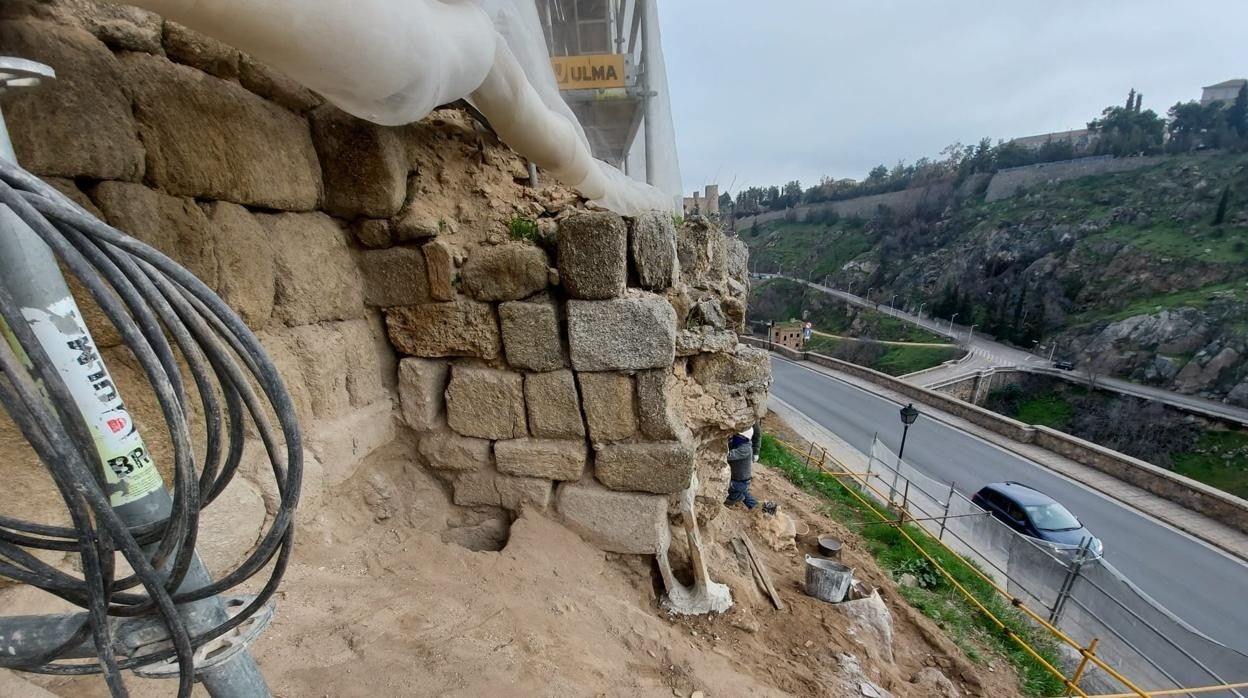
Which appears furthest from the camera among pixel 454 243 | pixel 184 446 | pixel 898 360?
pixel 898 360

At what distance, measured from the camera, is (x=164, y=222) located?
5.33ft

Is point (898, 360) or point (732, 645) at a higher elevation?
point (732, 645)

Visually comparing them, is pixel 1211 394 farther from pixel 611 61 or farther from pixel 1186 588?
pixel 611 61

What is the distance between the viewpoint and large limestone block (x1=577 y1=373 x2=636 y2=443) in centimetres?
258

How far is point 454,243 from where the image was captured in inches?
101

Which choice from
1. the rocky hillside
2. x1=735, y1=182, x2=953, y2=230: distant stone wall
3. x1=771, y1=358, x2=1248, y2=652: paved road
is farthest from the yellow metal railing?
x1=735, y1=182, x2=953, y2=230: distant stone wall

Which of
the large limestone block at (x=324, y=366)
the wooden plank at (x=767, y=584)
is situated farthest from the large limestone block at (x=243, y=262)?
the wooden plank at (x=767, y=584)

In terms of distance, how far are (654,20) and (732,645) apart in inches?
207

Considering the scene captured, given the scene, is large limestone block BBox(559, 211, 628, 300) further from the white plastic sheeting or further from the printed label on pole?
the printed label on pole

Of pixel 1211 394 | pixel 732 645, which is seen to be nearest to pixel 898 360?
pixel 1211 394

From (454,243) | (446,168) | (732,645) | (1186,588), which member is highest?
(446,168)

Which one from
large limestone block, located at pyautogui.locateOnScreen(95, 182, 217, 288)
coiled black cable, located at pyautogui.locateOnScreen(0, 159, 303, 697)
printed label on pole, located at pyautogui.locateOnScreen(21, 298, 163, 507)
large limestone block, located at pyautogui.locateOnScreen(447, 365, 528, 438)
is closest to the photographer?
coiled black cable, located at pyautogui.locateOnScreen(0, 159, 303, 697)

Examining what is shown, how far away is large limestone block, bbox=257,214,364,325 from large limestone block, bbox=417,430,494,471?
74 cm

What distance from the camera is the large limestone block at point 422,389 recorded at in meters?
2.67
